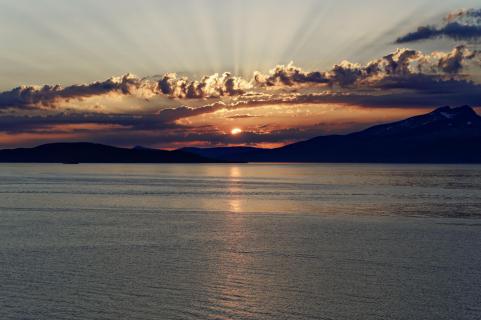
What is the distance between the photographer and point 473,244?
164 feet

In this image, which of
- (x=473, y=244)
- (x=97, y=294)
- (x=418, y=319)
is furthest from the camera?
(x=473, y=244)

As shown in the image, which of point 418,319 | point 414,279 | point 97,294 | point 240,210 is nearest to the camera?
point 418,319

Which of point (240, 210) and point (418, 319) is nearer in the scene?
point (418, 319)

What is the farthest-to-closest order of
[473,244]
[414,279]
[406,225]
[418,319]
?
1. [406,225]
2. [473,244]
3. [414,279]
4. [418,319]

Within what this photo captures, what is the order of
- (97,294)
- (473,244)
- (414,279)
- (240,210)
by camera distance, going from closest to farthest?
(97,294) → (414,279) → (473,244) → (240,210)

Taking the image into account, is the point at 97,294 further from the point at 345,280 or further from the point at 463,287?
the point at 463,287

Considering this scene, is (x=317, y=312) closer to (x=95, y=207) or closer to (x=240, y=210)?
(x=240, y=210)

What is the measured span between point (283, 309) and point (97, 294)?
1025 centimetres

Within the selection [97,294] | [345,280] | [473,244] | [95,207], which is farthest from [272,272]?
[95,207]

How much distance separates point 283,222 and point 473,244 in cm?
2358

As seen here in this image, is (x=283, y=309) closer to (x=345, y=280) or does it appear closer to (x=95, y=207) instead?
(x=345, y=280)

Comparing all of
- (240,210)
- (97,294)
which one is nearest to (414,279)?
(97,294)

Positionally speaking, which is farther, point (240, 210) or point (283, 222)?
point (240, 210)

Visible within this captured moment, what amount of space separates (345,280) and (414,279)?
4.44m
